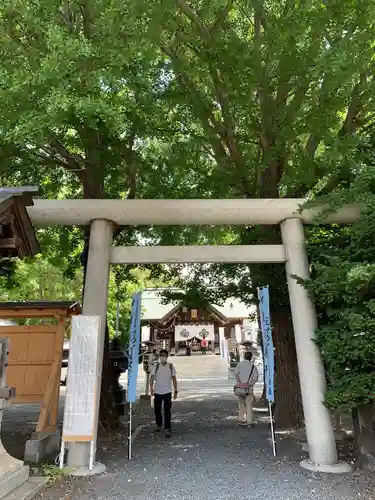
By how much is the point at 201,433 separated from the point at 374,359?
415cm

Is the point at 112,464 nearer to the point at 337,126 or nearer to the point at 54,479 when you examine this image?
the point at 54,479

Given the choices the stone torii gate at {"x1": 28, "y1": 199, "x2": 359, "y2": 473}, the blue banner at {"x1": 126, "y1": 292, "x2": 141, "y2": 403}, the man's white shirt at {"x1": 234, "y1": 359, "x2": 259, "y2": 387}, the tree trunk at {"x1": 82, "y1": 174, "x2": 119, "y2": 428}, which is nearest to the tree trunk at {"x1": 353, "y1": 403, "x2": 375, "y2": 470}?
the stone torii gate at {"x1": 28, "y1": 199, "x2": 359, "y2": 473}

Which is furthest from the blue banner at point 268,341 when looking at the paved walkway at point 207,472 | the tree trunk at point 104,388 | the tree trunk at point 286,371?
the tree trunk at point 104,388

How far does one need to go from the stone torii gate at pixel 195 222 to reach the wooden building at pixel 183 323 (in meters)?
23.0

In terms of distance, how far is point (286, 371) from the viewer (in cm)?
800

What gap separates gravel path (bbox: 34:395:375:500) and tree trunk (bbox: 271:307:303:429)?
0.69 m

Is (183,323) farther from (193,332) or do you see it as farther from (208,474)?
(208,474)

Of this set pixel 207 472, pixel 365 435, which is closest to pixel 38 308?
pixel 207 472

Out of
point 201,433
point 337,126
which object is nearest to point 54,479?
point 201,433

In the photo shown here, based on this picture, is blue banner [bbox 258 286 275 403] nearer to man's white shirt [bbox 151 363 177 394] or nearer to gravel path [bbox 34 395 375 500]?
gravel path [bbox 34 395 375 500]

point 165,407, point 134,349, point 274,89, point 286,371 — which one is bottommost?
point 165,407

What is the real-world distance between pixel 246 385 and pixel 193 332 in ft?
70.7

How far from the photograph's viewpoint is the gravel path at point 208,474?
15.3 ft

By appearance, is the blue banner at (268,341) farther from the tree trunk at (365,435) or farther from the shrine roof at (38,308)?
the shrine roof at (38,308)
